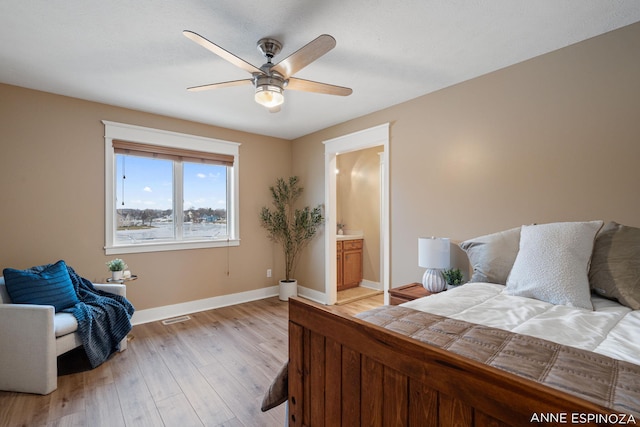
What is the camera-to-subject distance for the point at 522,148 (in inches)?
95.3

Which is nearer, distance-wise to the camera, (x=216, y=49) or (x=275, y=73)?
(x=216, y=49)

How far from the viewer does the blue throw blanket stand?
241cm

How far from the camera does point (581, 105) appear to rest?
215cm

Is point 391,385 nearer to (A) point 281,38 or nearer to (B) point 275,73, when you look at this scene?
(B) point 275,73

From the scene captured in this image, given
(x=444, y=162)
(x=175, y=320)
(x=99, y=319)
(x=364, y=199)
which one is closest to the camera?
(x=99, y=319)

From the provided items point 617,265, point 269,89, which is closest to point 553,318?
point 617,265

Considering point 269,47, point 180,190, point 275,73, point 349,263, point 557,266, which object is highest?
point 269,47

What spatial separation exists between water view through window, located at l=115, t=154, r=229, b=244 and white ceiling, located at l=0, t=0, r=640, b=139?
3.14ft

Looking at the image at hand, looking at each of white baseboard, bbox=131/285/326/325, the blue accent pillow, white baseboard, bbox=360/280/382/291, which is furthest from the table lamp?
the blue accent pillow

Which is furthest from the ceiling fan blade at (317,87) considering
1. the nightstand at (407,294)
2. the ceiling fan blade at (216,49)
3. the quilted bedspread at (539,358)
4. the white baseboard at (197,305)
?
the white baseboard at (197,305)

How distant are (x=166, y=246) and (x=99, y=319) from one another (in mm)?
1295

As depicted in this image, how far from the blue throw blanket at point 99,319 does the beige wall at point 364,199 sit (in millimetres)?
3621

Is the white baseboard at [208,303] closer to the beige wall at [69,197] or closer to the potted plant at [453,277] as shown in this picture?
→ the beige wall at [69,197]

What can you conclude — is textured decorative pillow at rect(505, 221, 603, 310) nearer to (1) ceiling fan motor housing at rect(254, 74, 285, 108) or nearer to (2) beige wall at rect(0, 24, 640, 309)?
(2) beige wall at rect(0, 24, 640, 309)
